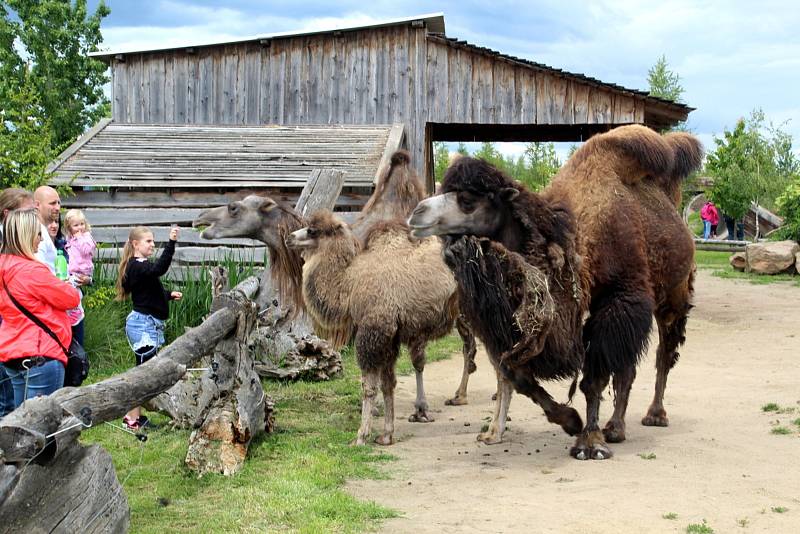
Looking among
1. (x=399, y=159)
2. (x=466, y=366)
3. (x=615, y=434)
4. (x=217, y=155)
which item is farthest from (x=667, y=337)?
(x=217, y=155)

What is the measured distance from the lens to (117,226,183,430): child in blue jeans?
26.2 ft

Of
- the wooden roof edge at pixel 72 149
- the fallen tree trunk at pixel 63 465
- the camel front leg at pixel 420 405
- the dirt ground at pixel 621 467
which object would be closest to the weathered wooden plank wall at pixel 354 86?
the wooden roof edge at pixel 72 149

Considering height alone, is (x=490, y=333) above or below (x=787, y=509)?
above

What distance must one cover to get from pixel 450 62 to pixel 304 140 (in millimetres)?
3780

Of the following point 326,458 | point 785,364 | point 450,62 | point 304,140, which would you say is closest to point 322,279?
point 326,458

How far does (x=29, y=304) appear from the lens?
5.60m

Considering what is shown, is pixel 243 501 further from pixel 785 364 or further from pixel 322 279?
pixel 785 364

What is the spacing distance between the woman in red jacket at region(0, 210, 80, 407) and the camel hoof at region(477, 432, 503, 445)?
3.67m

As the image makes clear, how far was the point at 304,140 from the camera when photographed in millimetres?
16625

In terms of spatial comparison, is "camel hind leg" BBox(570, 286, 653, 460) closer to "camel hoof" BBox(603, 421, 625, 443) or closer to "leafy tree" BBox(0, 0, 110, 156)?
"camel hoof" BBox(603, 421, 625, 443)

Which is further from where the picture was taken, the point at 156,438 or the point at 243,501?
the point at 156,438

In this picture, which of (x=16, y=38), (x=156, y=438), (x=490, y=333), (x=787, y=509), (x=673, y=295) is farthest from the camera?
(x=16, y=38)

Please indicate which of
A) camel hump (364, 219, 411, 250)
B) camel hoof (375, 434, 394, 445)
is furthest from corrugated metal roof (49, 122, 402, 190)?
camel hoof (375, 434, 394, 445)

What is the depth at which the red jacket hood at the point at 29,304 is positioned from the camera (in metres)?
5.55
